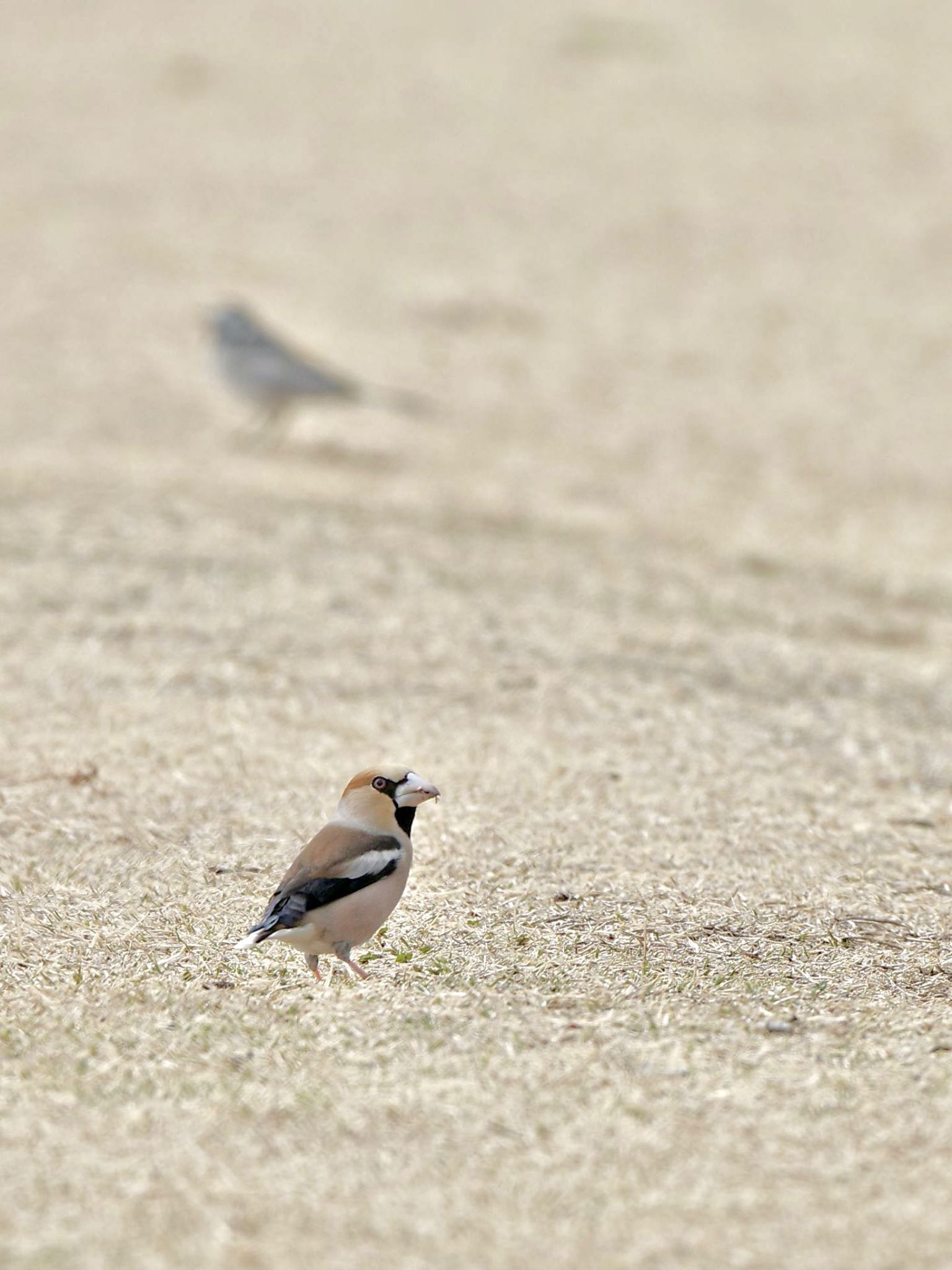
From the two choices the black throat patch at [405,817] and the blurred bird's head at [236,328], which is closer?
the black throat patch at [405,817]

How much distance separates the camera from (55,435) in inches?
369

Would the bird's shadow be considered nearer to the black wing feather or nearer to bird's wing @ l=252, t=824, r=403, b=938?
bird's wing @ l=252, t=824, r=403, b=938

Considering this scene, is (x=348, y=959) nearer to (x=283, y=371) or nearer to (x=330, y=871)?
(x=330, y=871)

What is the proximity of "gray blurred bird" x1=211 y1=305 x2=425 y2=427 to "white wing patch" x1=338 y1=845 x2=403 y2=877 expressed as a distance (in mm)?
6088

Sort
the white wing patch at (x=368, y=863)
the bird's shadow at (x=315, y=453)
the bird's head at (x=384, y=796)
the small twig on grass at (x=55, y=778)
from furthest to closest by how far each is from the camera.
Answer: the bird's shadow at (x=315, y=453), the small twig on grass at (x=55, y=778), the bird's head at (x=384, y=796), the white wing patch at (x=368, y=863)

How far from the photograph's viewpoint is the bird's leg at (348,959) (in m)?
3.79

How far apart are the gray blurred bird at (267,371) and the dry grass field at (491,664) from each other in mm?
→ 372

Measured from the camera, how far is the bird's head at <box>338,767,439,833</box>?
3906 millimetres

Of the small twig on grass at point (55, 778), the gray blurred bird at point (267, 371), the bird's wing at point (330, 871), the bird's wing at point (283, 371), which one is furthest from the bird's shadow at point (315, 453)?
the bird's wing at point (330, 871)

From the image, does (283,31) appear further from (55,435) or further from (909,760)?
(909,760)

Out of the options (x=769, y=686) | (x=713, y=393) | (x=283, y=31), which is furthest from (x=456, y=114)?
(x=769, y=686)

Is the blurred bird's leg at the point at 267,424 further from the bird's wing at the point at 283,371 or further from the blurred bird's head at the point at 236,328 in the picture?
the blurred bird's head at the point at 236,328

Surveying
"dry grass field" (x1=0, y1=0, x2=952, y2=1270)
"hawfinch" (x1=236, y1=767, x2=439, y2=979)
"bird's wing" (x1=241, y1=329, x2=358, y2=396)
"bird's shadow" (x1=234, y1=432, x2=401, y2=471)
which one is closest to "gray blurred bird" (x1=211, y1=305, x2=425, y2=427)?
"bird's wing" (x1=241, y1=329, x2=358, y2=396)

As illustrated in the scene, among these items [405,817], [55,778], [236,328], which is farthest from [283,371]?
[405,817]
